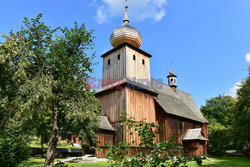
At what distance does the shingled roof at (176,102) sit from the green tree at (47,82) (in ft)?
43.5

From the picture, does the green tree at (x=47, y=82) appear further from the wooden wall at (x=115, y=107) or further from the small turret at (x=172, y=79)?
the small turret at (x=172, y=79)

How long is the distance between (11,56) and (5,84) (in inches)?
38.1

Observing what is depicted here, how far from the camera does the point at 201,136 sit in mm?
23531

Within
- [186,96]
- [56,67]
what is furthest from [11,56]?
[186,96]

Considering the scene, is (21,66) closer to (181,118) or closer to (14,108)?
(14,108)

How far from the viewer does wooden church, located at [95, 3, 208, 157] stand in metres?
18.8

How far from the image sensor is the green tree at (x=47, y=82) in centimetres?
649

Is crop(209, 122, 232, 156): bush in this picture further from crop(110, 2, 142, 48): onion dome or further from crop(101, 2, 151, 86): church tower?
crop(110, 2, 142, 48): onion dome

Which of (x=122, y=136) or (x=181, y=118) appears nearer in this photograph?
(x=122, y=136)

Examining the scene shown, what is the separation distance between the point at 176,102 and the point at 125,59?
34.2 feet

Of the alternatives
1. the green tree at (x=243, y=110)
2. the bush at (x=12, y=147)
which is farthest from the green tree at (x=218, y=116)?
the bush at (x=12, y=147)

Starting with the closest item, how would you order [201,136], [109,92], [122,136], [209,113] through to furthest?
[122,136]
[109,92]
[201,136]
[209,113]

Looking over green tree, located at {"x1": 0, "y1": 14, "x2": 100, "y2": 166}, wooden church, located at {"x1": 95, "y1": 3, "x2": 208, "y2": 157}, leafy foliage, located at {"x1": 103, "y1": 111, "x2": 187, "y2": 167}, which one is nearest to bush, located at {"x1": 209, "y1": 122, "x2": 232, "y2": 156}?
wooden church, located at {"x1": 95, "y1": 3, "x2": 208, "y2": 157}

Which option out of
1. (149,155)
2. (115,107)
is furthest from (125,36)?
(149,155)
